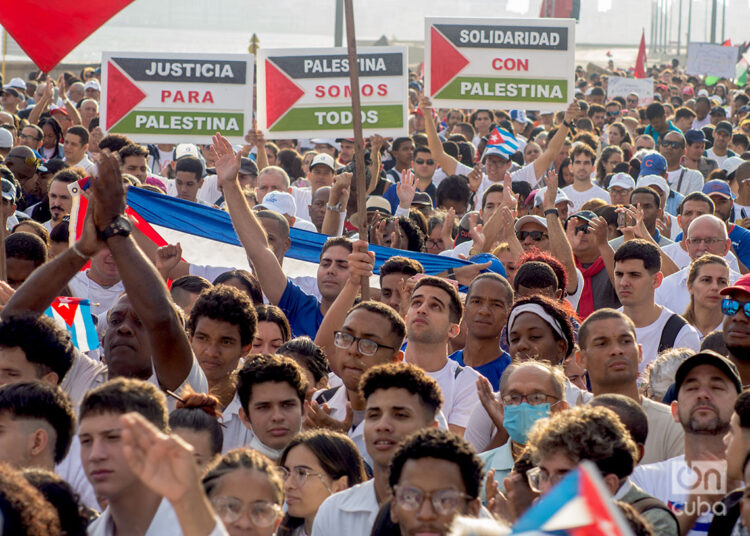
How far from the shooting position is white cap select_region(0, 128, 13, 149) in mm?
11008

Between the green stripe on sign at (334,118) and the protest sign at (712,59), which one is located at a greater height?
the protest sign at (712,59)

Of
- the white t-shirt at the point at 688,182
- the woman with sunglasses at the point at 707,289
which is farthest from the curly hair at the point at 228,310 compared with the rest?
the white t-shirt at the point at 688,182

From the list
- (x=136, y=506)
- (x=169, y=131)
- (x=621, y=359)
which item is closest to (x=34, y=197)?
(x=169, y=131)

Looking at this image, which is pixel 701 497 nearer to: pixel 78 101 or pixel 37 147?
pixel 37 147

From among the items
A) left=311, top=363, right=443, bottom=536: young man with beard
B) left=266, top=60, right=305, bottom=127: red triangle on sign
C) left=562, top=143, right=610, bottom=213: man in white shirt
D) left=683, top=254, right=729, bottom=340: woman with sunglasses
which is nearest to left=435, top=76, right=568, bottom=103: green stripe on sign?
left=562, top=143, right=610, bottom=213: man in white shirt

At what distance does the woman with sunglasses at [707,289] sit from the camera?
22.5 ft

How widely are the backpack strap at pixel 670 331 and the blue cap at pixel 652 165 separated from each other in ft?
18.6

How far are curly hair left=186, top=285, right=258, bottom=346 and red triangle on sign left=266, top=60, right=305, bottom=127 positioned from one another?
17.2ft

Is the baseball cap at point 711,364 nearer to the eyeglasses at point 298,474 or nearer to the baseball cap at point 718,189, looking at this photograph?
the eyeglasses at point 298,474

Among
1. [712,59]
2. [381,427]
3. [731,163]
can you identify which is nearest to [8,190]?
[381,427]

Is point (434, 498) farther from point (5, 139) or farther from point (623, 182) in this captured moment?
point (5, 139)

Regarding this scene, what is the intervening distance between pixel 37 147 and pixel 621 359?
27.0ft

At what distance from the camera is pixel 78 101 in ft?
60.4

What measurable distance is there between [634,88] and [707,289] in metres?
17.6
